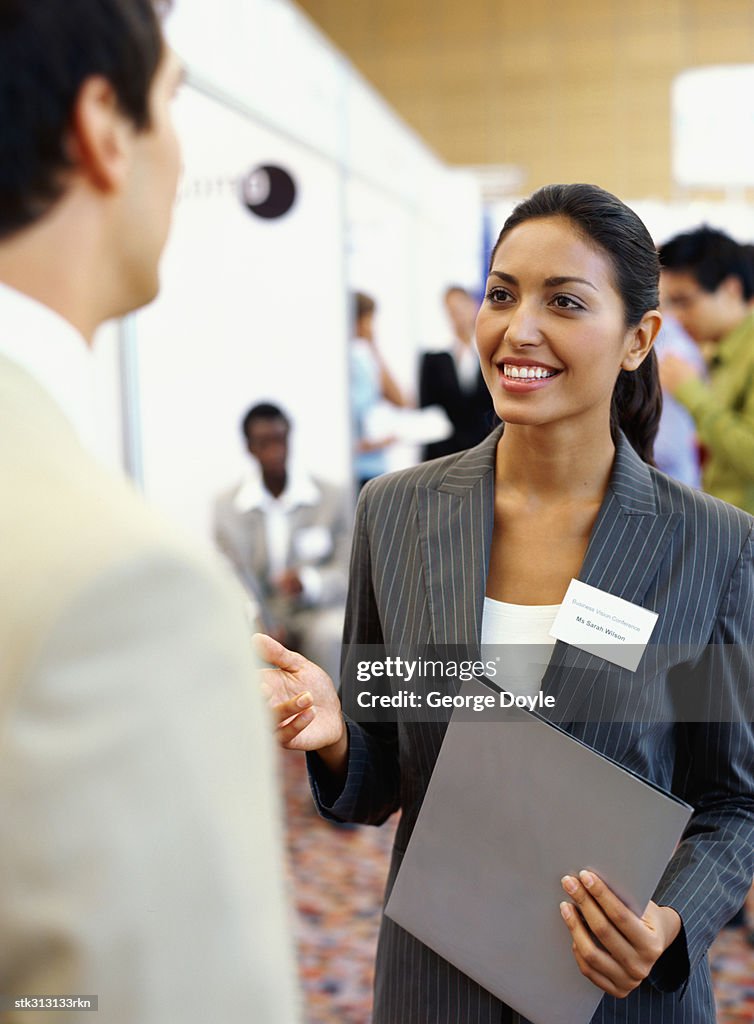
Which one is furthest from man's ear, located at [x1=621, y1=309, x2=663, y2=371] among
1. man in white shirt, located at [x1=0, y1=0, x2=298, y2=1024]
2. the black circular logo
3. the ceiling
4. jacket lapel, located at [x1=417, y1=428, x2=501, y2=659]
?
the ceiling

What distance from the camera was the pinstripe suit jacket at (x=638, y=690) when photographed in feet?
4.23

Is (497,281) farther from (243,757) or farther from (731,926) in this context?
(731,926)

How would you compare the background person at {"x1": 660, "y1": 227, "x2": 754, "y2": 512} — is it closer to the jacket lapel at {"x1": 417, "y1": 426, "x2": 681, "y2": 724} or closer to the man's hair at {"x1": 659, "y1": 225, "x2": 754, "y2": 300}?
the man's hair at {"x1": 659, "y1": 225, "x2": 754, "y2": 300}

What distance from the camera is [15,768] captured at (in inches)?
18.6

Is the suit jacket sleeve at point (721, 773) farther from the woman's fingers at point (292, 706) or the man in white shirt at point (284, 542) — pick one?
the man in white shirt at point (284, 542)

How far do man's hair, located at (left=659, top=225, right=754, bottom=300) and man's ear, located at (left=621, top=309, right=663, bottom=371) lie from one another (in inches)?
81.8

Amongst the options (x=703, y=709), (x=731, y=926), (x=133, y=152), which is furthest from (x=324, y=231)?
(x=133, y=152)

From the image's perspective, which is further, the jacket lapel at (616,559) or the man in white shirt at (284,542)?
the man in white shirt at (284,542)

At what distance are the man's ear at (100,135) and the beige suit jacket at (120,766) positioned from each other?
5.5 inches

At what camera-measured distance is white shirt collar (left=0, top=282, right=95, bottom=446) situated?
1.85ft

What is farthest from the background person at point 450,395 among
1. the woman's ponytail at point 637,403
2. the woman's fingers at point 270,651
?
the woman's fingers at point 270,651

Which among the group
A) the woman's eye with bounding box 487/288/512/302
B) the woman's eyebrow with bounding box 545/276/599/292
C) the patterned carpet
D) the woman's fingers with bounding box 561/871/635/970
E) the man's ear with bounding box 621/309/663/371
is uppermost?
the woman's eyebrow with bounding box 545/276/599/292

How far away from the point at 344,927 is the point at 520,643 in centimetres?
226

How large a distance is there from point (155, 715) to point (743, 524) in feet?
3.36
